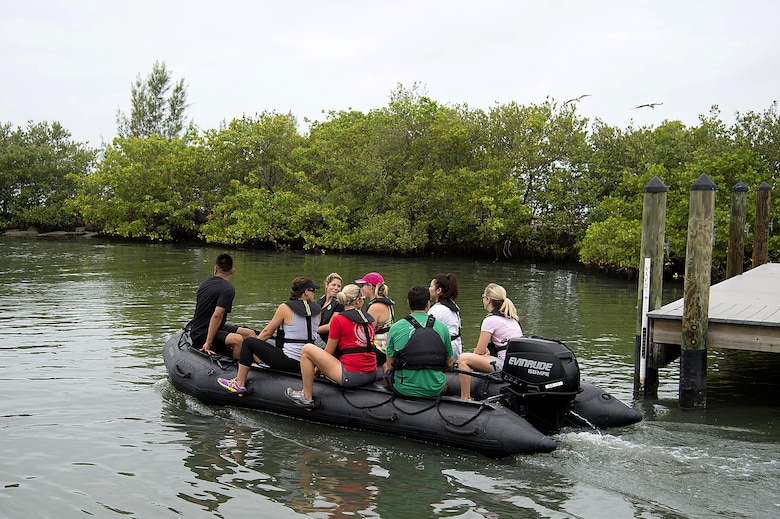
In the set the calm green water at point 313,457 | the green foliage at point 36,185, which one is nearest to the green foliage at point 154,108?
the green foliage at point 36,185

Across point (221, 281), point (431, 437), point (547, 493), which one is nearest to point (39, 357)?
point (221, 281)

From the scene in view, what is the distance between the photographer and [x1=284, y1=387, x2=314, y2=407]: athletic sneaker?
25.3ft

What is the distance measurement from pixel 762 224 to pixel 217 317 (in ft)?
33.7

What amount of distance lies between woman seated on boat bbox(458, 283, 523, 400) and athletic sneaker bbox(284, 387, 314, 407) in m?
1.50

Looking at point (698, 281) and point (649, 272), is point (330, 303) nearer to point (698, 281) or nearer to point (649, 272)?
point (649, 272)

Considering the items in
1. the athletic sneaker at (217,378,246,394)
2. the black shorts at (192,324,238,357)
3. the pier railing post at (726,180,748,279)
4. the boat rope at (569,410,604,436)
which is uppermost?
the pier railing post at (726,180,748,279)

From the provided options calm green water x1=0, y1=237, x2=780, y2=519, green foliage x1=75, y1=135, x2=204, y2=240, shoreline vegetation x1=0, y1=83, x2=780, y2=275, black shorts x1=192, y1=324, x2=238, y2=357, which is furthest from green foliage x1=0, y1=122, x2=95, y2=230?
black shorts x1=192, y1=324, x2=238, y2=357

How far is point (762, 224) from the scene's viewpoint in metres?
14.2

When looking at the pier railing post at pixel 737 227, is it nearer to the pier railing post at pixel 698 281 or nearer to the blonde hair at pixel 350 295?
the pier railing post at pixel 698 281

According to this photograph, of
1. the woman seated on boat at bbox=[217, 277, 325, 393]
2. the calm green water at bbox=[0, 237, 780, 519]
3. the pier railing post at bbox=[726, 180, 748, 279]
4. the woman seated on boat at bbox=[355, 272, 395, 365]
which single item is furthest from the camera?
the pier railing post at bbox=[726, 180, 748, 279]

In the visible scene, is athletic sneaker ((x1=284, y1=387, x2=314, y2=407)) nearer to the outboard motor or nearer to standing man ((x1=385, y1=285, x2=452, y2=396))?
standing man ((x1=385, y1=285, x2=452, y2=396))

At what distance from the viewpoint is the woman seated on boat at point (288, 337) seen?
809cm

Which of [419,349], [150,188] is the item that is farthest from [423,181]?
[419,349]

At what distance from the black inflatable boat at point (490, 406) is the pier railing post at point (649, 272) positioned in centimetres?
146
